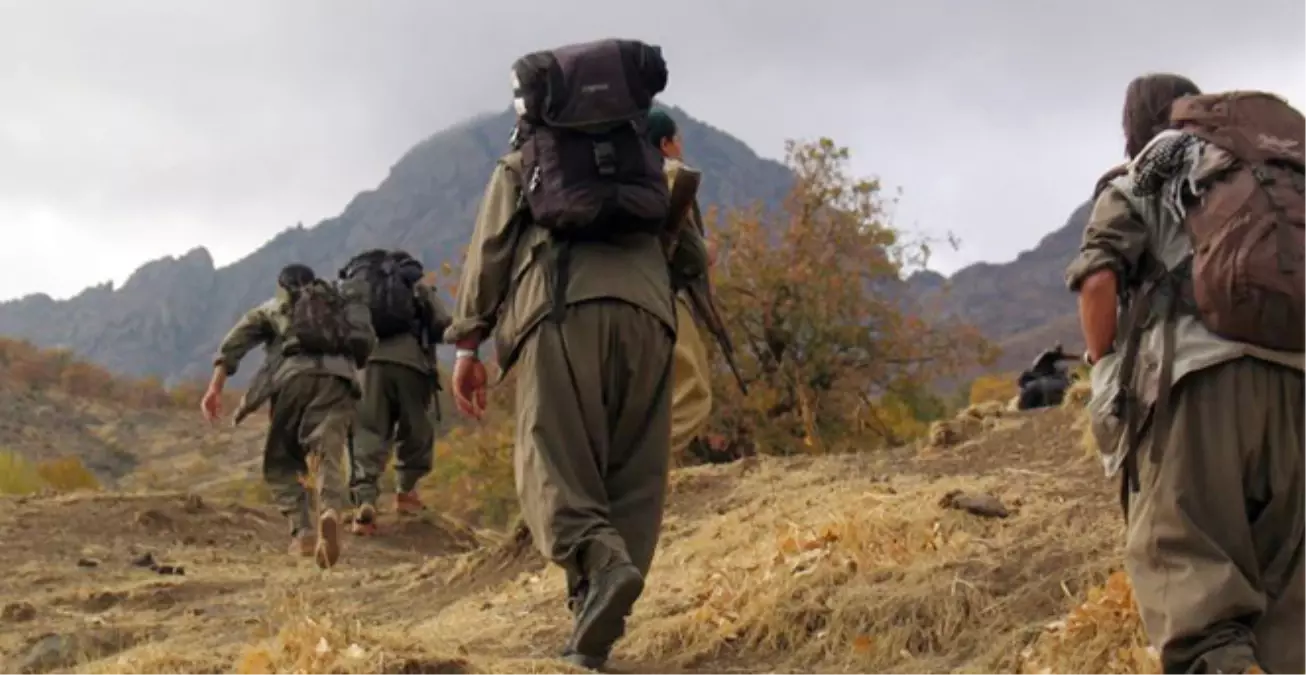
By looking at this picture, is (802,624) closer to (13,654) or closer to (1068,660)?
(1068,660)

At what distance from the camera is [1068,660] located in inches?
156

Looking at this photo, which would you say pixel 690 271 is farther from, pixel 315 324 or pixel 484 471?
pixel 484 471

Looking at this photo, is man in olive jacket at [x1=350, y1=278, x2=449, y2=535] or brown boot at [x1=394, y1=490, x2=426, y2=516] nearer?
man in olive jacket at [x1=350, y1=278, x2=449, y2=535]

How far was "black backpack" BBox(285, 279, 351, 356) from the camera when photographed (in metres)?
9.47

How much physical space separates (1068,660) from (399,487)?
867cm

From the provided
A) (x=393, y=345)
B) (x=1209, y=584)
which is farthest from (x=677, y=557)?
(x=393, y=345)

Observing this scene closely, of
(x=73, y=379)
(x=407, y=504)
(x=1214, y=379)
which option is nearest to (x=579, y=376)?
(x=1214, y=379)

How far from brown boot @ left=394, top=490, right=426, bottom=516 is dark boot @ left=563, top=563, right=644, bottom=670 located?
302 inches

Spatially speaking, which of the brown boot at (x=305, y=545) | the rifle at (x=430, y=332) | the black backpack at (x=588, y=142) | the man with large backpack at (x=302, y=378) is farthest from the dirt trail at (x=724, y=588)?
the rifle at (x=430, y=332)

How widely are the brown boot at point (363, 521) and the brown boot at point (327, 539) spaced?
237cm

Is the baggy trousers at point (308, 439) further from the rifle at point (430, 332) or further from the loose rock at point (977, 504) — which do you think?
the loose rock at point (977, 504)

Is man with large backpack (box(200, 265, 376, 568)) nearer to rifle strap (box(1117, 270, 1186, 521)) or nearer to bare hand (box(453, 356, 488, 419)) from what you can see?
bare hand (box(453, 356, 488, 419))

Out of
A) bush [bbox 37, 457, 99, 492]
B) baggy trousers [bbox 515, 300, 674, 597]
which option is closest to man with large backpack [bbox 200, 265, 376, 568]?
baggy trousers [bbox 515, 300, 674, 597]

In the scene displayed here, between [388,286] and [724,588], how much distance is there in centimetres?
647
